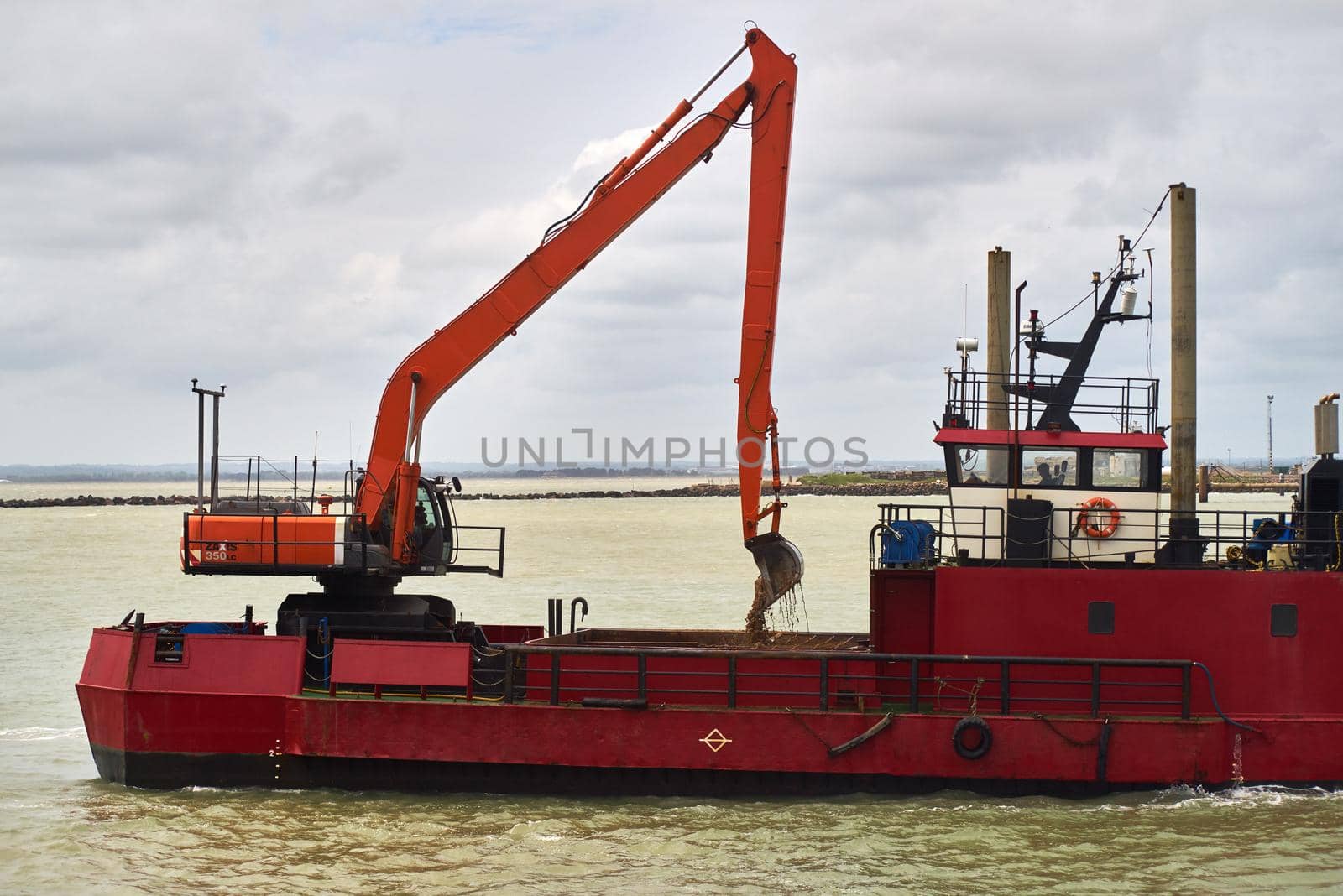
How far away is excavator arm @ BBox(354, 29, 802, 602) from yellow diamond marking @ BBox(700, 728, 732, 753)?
→ 8.28 ft

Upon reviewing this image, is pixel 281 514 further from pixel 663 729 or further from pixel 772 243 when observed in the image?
pixel 772 243

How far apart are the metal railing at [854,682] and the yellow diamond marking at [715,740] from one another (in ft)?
1.11

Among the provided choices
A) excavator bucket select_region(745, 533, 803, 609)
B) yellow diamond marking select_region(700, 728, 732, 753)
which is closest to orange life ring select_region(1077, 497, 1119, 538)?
excavator bucket select_region(745, 533, 803, 609)

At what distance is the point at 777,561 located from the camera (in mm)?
14562

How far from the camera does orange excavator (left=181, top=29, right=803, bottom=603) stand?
49.0 ft

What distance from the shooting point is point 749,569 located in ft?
155

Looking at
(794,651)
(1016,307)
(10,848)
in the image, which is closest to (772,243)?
(1016,307)

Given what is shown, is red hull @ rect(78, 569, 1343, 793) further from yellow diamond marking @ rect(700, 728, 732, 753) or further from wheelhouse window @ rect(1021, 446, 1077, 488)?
wheelhouse window @ rect(1021, 446, 1077, 488)

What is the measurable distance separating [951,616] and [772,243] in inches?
182

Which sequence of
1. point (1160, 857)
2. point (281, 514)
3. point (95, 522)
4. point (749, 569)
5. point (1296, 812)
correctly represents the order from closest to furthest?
1. point (1160, 857)
2. point (1296, 812)
3. point (281, 514)
4. point (749, 569)
5. point (95, 522)

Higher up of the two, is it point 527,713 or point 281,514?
point 281,514

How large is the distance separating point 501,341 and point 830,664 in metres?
5.25

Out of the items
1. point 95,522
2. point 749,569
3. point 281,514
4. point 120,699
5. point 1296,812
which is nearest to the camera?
point 1296,812

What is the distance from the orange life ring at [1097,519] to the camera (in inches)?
574
